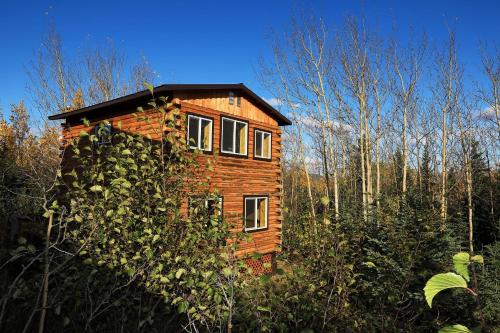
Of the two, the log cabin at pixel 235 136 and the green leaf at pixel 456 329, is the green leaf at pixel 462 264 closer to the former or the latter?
the green leaf at pixel 456 329

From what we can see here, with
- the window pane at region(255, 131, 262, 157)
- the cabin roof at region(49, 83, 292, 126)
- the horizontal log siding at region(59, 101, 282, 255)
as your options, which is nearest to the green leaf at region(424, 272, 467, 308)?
the horizontal log siding at region(59, 101, 282, 255)

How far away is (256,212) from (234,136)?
3.45 m

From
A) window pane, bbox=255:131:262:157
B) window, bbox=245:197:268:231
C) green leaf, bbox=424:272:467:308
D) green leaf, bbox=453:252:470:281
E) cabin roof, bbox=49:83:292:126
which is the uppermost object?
cabin roof, bbox=49:83:292:126

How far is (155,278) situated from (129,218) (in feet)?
3.23

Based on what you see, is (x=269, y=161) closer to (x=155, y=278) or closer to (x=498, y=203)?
(x=155, y=278)

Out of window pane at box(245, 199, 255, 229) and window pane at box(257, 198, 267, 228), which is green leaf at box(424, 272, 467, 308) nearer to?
window pane at box(245, 199, 255, 229)

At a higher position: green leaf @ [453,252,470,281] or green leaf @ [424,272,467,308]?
green leaf @ [453,252,470,281]

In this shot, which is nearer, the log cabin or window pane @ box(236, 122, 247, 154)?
the log cabin

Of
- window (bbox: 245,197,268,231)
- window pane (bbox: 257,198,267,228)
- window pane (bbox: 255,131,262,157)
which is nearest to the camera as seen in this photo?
window (bbox: 245,197,268,231)

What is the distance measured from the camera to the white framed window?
1347cm

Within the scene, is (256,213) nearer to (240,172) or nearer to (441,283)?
(240,172)

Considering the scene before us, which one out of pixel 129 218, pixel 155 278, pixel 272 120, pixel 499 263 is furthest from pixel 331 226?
pixel 272 120

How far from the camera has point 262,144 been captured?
14695 millimetres

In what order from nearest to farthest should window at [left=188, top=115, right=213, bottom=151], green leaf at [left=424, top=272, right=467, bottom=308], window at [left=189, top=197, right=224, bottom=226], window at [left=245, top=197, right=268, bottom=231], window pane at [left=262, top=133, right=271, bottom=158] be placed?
green leaf at [left=424, top=272, right=467, bottom=308]
window at [left=189, top=197, right=224, bottom=226]
window at [left=188, top=115, right=213, bottom=151]
window at [left=245, top=197, right=268, bottom=231]
window pane at [left=262, top=133, right=271, bottom=158]
